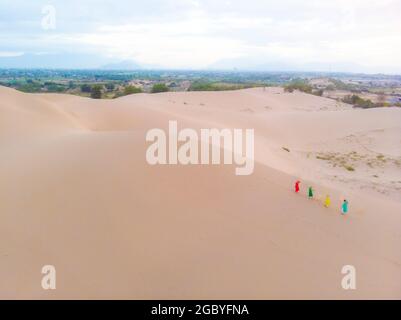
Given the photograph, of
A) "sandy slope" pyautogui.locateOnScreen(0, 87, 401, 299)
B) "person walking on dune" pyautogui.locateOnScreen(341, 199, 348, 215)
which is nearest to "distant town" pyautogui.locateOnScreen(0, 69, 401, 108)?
"person walking on dune" pyautogui.locateOnScreen(341, 199, 348, 215)

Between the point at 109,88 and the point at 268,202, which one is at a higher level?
the point at 109,88

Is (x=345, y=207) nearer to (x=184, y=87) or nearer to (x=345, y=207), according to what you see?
(x=345, y=207)

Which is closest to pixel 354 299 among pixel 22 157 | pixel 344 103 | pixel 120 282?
pixel 120 282

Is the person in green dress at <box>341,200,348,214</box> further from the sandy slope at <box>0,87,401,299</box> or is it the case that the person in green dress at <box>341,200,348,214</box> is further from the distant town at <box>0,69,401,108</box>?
the distant town at <box>0,69,401,108</box>

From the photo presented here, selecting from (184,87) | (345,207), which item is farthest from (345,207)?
(184,87)

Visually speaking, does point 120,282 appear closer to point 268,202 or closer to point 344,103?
point 268,202

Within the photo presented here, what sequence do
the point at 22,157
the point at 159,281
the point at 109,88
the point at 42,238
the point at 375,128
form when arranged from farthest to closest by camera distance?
1. the point at 109,88
2. the point at 375,128
3. the point at 22,157
4. the point at 42,238
5. the point at 159,281

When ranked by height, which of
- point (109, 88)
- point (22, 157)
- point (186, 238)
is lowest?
point (186, 238)

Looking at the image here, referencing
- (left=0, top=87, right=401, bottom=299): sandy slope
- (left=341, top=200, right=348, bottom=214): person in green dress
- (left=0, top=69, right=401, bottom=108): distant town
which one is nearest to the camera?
(left=0, top=87, right=401, bottom=299): sandy slope

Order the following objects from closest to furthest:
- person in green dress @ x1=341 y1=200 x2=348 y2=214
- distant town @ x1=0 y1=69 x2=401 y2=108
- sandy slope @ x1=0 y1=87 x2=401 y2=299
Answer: sandy slope @ x1=0 y1=87 x2=401 y2=299, person in green dress @ x1=341 y1=200 x2=348 y2=214, distant town @ x1=0 y1=69 x2=401 y2=108

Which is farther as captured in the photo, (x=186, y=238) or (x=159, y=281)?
(x=186, y=238)
